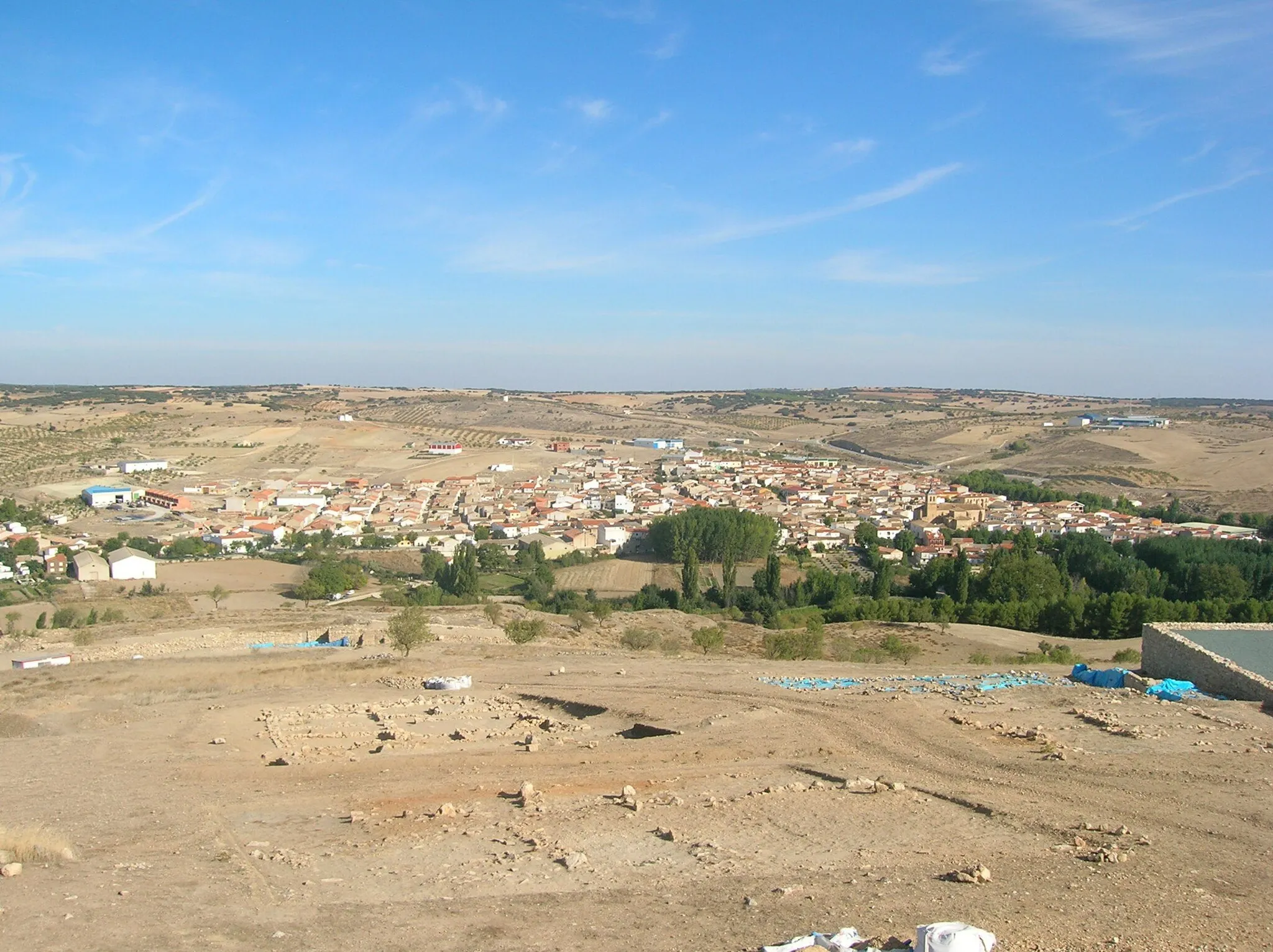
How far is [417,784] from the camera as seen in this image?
10.5 m

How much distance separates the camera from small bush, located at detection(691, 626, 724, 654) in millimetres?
23141

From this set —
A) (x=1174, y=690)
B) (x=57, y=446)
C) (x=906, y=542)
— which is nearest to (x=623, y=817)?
(x=1174, y=690)

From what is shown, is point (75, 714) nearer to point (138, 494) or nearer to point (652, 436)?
point (138, 494)

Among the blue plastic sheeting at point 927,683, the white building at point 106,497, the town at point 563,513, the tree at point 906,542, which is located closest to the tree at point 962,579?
the town at point 563,513

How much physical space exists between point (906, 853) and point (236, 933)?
5238mm

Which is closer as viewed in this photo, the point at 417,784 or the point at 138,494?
the point at 417,784

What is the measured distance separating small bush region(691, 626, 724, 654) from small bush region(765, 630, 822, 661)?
3.56 ft

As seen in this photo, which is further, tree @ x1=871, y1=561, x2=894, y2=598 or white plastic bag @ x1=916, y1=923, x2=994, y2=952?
tree @ x1=871, y1=561, x2=894, y2=598

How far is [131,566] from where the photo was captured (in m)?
37.8

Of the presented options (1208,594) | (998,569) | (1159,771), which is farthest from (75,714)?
(1208,594)

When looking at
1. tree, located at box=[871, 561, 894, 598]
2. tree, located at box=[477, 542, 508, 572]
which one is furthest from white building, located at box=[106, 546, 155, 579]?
tree, located at box=[871, 561, 894, 598]

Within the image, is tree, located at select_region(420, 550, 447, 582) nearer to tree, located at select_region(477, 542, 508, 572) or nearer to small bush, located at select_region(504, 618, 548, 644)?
tree, located at select_region(477, 542, 508, 572)

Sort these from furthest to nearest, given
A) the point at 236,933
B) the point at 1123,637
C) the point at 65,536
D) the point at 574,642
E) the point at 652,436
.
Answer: the point at 652,436
the point at 65,536
the point at 1123,637
the point at 574,642
the point at 236,933

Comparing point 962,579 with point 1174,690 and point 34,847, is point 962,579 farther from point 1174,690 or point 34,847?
point 34,847
